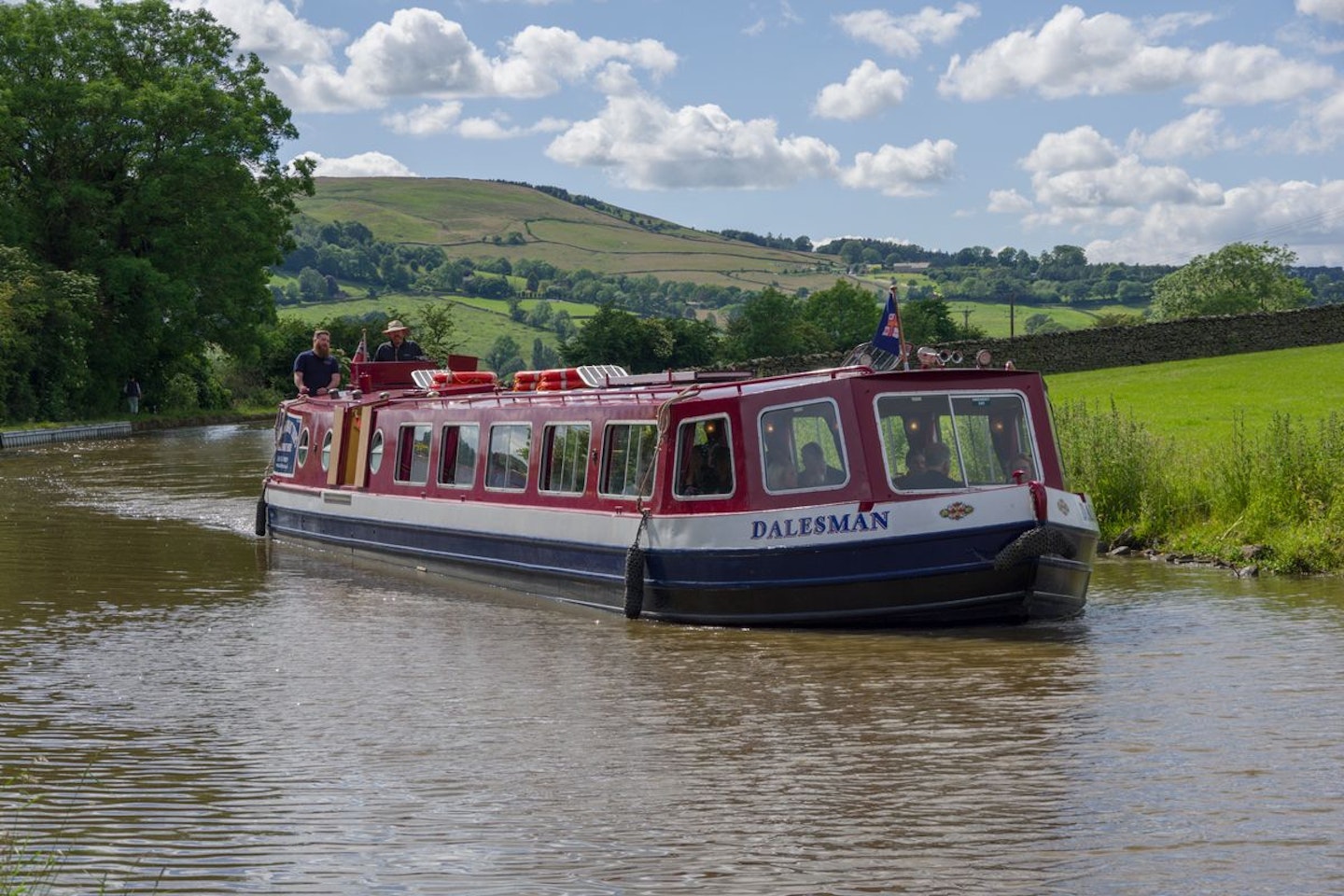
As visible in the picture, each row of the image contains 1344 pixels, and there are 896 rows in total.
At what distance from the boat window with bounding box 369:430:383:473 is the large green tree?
2882 cm

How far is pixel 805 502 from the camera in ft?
42.9

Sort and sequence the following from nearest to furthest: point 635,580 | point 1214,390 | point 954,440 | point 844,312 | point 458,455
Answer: point 954,440 → point 635,580 → point 458,455 → point 1214,390 → point 844,312

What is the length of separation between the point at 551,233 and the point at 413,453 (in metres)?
156

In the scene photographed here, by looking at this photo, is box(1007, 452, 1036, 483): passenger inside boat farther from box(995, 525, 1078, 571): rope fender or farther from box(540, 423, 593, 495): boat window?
box(540, 423, 593, 495): boat window

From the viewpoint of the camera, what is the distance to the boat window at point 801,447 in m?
13.1

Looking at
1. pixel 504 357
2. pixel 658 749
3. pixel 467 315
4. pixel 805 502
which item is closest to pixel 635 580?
pixel 805 502

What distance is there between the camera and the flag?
13.8 metres

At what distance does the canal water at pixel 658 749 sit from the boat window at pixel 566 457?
4.17ft

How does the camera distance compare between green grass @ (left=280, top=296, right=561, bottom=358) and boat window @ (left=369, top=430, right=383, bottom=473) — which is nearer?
boat window @ (left=369, top=430, right=383, bottom=473)

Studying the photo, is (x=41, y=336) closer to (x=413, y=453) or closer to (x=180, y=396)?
(x=180, y=396)

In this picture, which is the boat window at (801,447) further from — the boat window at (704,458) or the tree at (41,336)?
the tree at (41,336)

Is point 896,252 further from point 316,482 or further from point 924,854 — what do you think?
point 924,854

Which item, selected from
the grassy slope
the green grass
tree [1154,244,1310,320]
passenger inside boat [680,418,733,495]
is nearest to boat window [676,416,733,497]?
passenger inside boat [680,418,733,495]

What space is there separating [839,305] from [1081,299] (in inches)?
1573
